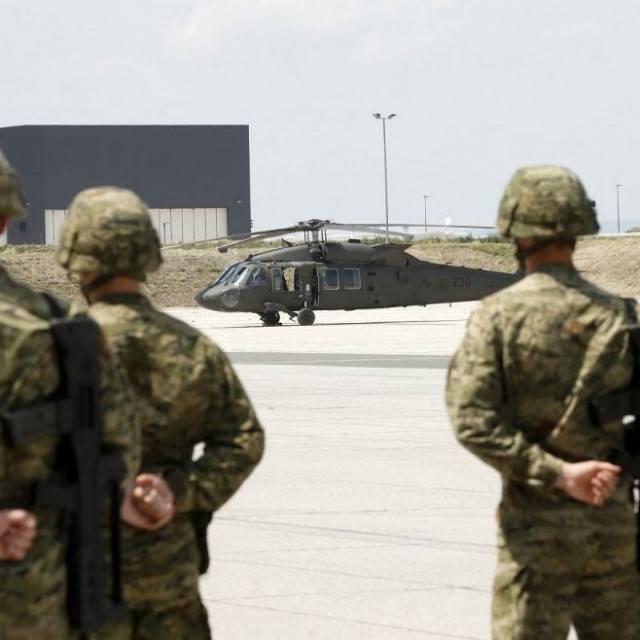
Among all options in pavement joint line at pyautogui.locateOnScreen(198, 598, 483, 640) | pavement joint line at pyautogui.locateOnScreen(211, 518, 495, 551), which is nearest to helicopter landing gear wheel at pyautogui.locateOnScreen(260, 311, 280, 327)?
pavement joint line at pyautogui.locateOnScreen(211, 518, 495, 551)

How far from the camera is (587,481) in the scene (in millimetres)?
5227

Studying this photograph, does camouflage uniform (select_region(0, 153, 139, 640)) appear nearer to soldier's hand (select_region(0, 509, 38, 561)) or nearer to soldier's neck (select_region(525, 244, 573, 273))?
soldier's hand (select_region(0, 509, 38, 561))

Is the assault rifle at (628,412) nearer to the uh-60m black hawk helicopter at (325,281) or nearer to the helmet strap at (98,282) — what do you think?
the helmet strap at (98,282)

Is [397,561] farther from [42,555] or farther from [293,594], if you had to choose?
[42,555]

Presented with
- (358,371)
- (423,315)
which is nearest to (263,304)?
(423,315)

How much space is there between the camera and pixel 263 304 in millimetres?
43438

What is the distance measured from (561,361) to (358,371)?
19.9 meters

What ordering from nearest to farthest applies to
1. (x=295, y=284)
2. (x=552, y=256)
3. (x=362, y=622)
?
(x=552, y=256)
(x=362, y=622)
(x=295, y=284)

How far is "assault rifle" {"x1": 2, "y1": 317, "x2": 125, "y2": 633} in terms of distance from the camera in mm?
4223

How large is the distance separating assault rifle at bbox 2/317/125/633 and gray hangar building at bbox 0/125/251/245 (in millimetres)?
115910

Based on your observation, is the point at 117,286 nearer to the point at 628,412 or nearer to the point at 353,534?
the point at 628,412

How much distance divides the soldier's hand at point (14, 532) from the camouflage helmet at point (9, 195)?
0.78 m

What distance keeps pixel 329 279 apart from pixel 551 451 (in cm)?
3879

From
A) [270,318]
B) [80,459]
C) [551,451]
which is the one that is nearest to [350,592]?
[551,451]
